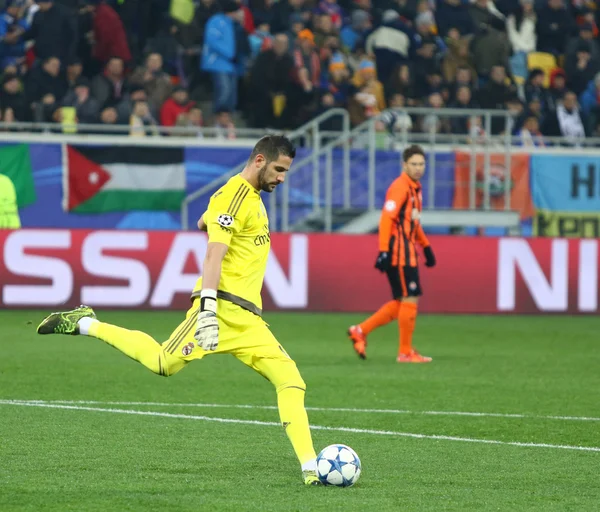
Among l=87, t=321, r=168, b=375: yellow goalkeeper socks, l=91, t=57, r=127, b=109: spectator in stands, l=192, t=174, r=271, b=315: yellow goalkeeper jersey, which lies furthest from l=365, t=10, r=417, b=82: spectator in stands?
l=192, t=174, r=271, b=315: yellow goalkeeper jersey

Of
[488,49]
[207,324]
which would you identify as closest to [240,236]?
[207,324]

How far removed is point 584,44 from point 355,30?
14.3ft

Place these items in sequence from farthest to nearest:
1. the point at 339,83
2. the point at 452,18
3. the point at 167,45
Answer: the point at 452,18 < the point at 339,83 < the point at 167,45

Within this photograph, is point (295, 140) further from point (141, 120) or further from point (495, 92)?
point (495, 92)

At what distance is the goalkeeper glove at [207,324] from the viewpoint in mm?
6734

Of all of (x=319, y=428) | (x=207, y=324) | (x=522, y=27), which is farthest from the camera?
(x=522, y=27)

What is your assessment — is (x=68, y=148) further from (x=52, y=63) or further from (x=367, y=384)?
(x=367, y=384)

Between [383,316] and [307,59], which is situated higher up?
[307,59]

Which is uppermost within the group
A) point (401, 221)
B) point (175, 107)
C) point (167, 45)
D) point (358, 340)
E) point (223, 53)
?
point (167, 45)

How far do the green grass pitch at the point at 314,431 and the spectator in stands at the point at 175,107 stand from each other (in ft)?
20.2

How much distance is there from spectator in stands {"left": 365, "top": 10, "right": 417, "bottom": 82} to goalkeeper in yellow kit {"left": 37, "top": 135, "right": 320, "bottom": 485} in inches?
654

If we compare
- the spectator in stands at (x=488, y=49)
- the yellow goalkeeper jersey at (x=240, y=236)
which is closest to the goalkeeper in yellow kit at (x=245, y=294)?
the yellow goalkeeper jersey at (x=240, y=236)

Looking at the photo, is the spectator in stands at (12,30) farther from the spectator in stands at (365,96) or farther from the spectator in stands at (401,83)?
the spectator in stands at (401,83)

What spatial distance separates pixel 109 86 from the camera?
2103 cm
